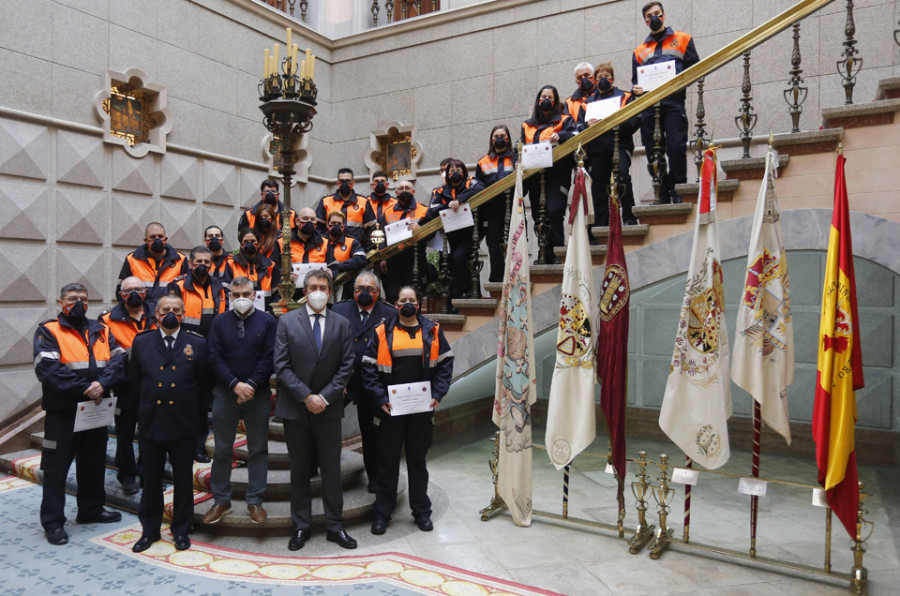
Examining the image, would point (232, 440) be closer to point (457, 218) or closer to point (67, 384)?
point (67, 384)

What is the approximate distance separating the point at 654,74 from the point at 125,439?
16.2ft

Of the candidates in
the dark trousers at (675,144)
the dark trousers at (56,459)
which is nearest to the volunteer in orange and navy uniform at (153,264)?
the dark trousers at (56,459)

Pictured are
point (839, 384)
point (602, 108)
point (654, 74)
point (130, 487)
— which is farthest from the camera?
point (602, 108)

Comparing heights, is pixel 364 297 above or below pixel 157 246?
below

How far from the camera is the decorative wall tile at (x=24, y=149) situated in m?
6.12

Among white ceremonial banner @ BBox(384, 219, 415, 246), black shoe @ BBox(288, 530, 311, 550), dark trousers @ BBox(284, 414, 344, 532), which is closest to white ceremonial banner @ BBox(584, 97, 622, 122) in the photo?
white ceremonial banner @ BBox(384, 219, 415, 246)

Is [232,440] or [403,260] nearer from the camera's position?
[232,440]

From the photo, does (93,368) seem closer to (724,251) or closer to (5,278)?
(5,278)

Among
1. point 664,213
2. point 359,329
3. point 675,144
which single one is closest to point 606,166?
point 675,144

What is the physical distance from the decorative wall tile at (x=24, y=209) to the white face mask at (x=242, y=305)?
337 cm

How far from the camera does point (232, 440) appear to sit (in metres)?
4.27

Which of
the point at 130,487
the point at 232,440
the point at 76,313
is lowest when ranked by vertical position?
the point at 130,487

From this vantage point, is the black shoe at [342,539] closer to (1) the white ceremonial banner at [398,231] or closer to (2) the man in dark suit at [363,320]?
(2) the man in dark suit at [363,320]

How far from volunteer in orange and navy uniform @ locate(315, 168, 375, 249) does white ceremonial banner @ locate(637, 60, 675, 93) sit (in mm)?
2773
